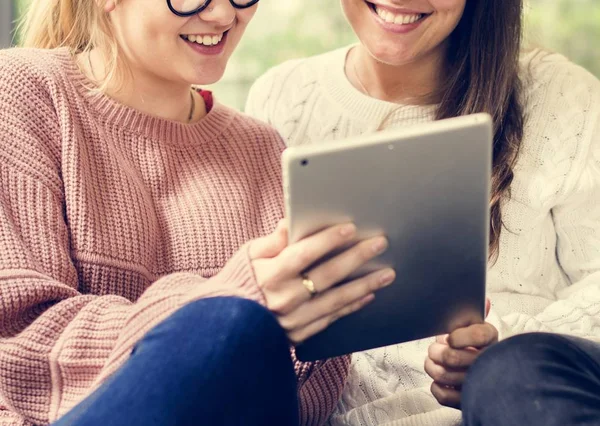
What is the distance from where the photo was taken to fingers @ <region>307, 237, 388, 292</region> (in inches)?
33.8

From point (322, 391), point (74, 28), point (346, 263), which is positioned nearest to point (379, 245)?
point (346, 263)

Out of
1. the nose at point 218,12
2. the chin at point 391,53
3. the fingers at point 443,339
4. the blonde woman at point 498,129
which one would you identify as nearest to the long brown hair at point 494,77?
the blonde woman at point 498,129

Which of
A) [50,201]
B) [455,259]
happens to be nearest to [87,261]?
[50,201]

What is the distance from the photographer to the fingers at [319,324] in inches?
35.4

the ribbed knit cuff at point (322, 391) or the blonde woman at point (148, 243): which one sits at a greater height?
the blonde woman at point (148, 243)

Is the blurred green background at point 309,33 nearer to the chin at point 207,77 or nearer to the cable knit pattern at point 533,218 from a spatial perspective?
the cable knit pattern at point 533,218

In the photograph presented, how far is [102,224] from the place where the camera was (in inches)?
44.4

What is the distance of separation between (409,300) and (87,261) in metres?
0.45

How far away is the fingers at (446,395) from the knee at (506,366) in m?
0.16

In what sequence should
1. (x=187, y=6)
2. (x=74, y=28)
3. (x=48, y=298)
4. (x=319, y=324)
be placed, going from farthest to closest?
(x=74, y=28)
(x=187, y=6)
(x=48, y=298)
(x=319, y=324)

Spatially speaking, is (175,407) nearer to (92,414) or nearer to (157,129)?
(92,414)

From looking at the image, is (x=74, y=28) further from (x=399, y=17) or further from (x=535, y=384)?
(x=535, y=384)

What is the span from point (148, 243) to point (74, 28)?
0.37 meters

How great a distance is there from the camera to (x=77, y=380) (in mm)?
988
